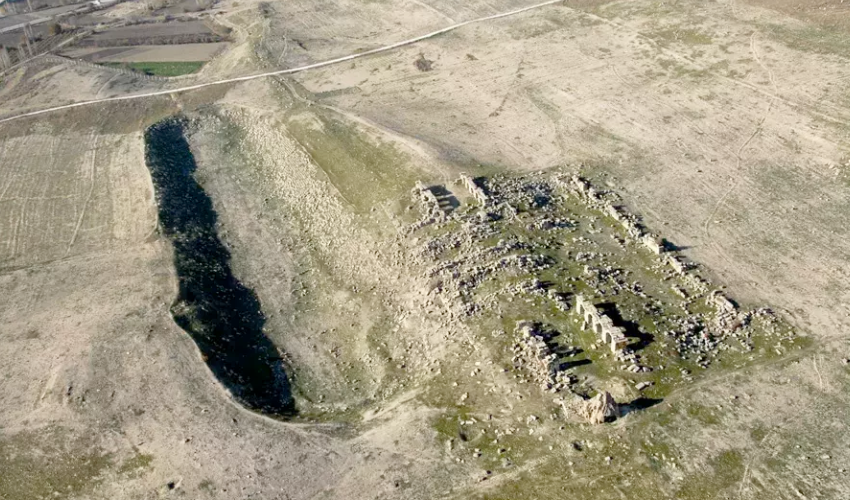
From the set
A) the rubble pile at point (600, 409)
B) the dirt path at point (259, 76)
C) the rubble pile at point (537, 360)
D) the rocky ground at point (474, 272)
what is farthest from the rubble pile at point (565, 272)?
the dirt path at point (259, 76)

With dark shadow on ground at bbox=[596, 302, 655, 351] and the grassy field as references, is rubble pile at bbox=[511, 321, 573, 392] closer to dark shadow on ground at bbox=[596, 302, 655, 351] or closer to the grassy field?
dark shadow on ground at bbox=[596, 302, 655, 351]

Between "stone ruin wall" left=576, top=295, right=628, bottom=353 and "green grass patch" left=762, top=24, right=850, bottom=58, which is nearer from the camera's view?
"stone ruin wall" left=576, top=295, right=628, bottom=353

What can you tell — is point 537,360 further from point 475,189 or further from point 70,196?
point 70,196

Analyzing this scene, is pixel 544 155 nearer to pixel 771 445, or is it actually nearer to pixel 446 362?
pixel 446 362

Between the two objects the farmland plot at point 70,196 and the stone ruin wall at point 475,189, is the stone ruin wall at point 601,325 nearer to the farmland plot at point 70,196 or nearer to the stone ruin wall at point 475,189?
the stone ruin wall at point 475,189

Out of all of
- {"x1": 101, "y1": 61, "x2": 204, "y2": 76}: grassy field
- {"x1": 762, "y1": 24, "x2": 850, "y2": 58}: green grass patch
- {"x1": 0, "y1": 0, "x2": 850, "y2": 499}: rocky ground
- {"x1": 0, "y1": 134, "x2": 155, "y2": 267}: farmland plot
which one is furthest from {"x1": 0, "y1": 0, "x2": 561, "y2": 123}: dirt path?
{"x1": 762, "y1": 24, "x2": 850, "y2": 58}: green grass patch
